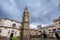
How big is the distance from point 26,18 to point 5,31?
11319 millimetres

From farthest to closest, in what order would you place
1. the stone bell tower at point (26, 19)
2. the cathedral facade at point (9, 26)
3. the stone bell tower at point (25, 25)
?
the cathedral facade at point (9, 26) → the stone bell tower at point (26, 19) → the stone bell tower at point (25, 25)

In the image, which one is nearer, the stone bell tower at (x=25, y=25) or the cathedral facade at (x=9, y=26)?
the stone bell tower at (x=25, y=25)

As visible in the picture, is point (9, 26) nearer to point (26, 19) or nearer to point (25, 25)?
point (26, 19)

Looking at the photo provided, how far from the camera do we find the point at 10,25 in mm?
41719

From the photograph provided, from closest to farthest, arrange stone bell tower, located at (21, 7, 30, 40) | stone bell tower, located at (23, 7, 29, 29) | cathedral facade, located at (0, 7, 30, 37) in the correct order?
1. stone bell tower, located at (21, 7, 30, 40)
2. stone bell tower, located at (23, 7, 29, 29)
3. cathedral facade, located at (0, 7, 30, 37)

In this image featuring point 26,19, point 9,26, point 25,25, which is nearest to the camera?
point 25,25

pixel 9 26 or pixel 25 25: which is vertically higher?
pixel 9 26

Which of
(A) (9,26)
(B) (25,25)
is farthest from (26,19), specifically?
(A) (9,26)

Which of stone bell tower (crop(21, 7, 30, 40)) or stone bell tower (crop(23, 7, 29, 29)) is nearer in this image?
stone bell tower (crop(21, 7, 30, 40))

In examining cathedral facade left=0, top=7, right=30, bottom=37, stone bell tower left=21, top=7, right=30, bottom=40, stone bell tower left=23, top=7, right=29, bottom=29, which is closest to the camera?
stone bell tower left=21, top=7, right=30, bottom=40

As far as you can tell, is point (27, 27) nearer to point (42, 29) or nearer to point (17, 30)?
point (17, 30)

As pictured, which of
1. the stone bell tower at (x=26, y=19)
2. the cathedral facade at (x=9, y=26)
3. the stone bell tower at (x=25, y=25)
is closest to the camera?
the stone bell tower at (x=25, y=25)

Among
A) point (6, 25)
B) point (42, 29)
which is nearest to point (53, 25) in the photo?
point (42, 29)

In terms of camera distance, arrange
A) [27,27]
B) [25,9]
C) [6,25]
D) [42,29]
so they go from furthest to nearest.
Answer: [42,29] < [6,25] < [25,9] < [27,27]
